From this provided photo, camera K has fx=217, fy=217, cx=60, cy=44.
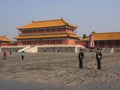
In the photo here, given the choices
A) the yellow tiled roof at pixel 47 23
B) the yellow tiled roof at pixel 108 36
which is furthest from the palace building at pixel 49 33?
the yellow tiled roof at pixel 108 36

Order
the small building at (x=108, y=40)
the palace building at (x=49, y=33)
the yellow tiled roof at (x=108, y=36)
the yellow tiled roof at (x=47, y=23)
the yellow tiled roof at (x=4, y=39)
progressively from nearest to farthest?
the small building at (x=108, y=40)
the yellow tiled roof at (x=108, y=36)
the palace building at (x=49, y=33)
the yellow tiled roof at (x=47, y=23)
the yellow tiled roof at (x=4, y=39)

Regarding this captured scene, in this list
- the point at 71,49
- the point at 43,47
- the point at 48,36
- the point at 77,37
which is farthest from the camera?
the point at 77,37

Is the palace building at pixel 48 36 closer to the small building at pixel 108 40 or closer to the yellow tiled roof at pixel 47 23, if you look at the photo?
the yellow tiled roof at pixel 47 23

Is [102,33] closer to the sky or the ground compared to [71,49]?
closer to the sky

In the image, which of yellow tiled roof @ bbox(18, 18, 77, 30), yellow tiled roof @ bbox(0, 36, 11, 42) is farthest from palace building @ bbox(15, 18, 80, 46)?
yellow tiled roof @ bbox(0, 36, 11, 42)

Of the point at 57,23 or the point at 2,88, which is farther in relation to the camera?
the point at 57,23

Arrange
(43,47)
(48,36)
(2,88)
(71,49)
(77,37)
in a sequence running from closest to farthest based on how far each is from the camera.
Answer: (2,88) < (71,49) < (43,47) < (48,36) < (77,37)

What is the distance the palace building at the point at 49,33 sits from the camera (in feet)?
220

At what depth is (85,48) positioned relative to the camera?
205 ft

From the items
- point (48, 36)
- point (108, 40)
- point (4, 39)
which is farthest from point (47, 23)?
point (108, 40)

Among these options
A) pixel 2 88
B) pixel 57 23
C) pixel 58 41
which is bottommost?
pixel 2 88

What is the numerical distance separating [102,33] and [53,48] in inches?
Result: 669

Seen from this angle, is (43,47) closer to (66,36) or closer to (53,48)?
(53,48)

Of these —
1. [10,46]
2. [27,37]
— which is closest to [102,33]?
[27,37]
